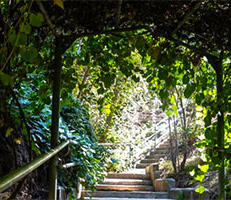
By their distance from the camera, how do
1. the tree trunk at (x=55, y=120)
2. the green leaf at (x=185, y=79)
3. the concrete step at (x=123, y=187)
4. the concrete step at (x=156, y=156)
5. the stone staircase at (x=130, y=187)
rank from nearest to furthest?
the tree trunk at (x=55, y=120), the green leaf at (x=185, y=79), the stone staircase at (x=130, y=187), the concrete step at (x=123, y=187), the concrete step at (x=156, y=156)

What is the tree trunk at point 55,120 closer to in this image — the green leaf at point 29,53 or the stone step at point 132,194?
the green leaf at point 29,53

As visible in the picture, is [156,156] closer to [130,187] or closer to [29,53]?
[130,187]

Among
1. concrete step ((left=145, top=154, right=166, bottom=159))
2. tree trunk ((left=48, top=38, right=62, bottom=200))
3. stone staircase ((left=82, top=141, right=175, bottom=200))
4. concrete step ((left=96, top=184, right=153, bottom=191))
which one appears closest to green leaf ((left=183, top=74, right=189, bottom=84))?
tree trunk ((left=48, top=38, right=62, bottom=200))

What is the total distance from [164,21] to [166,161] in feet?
18.7

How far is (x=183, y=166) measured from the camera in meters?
6.14

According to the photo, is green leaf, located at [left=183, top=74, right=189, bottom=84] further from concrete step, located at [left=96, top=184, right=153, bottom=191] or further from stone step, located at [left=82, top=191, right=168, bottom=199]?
concrete step, located at [left=96, top=184, right=153, bottom=191]

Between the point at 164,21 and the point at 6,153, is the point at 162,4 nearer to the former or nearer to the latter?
the point at 164,21

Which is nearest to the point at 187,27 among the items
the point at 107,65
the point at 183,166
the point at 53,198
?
the point at 107,65

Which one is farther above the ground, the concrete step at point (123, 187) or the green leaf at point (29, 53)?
the green leaf at point (29, 53)

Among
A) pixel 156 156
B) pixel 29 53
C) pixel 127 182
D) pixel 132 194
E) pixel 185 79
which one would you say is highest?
pixel 185 79

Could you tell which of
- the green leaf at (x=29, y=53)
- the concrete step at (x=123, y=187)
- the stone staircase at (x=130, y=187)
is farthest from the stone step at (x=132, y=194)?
the green leaf at (x=29, y=53)

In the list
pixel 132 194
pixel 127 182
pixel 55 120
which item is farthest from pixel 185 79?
pixel 127 182

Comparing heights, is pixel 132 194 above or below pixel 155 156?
below

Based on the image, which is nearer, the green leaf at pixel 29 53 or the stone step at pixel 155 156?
the green leaf at pixel 29 53
